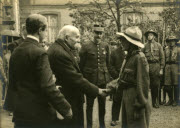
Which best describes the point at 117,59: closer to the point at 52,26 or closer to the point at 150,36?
the point at 150,36

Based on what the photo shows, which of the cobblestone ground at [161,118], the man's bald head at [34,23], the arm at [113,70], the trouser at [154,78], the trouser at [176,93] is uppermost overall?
the man's bald head at [34,23]

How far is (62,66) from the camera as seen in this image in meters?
4.29

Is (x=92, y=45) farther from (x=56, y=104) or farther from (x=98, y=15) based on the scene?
(x=98, y=15)

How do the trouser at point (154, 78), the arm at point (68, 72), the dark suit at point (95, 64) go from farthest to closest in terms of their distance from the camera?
the trouser at point (154, 78)
the dark suit at point (95, 64)
the arm at point (68, 72)

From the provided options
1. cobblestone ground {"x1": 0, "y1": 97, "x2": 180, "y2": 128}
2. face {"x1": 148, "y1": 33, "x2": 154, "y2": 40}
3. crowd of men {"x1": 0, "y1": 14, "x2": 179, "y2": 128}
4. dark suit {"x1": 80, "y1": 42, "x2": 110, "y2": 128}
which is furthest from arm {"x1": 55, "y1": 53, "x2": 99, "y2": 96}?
face {"x1": 148, "y1": 33, "x2": 154, "y2": 40}

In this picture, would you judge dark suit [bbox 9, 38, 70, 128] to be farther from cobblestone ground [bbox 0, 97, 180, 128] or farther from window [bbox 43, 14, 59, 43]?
window [bbox 43, 14, 59, 43]

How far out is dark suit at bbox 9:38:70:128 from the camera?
3.46 meters

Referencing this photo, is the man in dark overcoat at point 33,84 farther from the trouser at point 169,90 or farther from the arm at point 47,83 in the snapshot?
the trouser at point 169,90

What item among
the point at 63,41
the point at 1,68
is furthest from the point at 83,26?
the point at 63,41

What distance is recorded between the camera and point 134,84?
14.6 ft

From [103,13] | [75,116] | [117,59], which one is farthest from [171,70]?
[75,116]

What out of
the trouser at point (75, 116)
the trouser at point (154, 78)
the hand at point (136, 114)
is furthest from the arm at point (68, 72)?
the trouser at point (154, 78)

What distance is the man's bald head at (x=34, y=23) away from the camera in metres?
3.58

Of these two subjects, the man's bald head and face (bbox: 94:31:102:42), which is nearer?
the man's bald head
